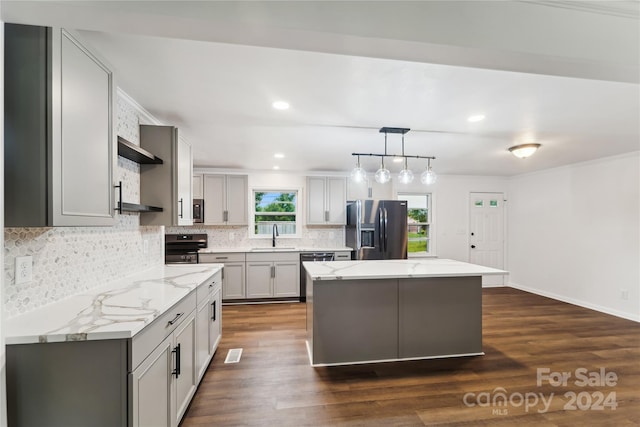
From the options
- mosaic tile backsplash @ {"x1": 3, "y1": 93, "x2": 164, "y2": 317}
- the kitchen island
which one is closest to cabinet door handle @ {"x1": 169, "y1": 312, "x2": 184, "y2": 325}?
mosaic tile backsplash @ {"x1": 3, "y1": 93, "x2": 164, "y2": 317}

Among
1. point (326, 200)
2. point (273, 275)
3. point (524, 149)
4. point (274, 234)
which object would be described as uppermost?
point (524, 149)

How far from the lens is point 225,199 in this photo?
5.15 meters

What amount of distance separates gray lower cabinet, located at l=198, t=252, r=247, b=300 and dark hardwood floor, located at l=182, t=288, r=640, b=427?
118cm

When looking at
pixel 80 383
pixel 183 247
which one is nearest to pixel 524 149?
pixel 80 383

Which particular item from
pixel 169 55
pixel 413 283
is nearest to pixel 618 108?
pixel 413 283

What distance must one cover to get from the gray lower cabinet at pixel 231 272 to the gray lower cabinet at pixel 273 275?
11cm

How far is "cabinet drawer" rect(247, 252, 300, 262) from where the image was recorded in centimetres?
482

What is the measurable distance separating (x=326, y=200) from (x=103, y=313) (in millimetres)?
4224

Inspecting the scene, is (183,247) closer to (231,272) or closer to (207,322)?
(231,272)

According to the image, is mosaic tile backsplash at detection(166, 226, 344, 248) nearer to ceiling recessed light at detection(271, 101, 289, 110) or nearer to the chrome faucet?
the chrome faucet

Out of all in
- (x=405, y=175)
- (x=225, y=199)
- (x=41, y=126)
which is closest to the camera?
(x=41, y=126)

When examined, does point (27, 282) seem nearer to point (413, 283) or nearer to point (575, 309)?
point (413, 283)

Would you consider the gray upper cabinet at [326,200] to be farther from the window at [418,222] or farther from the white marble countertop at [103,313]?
the white marble countertop at [103,313]

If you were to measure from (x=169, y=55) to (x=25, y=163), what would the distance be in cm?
93
